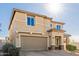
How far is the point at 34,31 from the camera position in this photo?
8.68 meters

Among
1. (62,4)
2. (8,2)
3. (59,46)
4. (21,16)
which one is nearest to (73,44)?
(59,46)

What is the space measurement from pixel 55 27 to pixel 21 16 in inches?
49.4

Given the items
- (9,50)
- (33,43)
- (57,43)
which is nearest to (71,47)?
(57,43)

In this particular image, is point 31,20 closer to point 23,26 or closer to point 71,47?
point 23,26

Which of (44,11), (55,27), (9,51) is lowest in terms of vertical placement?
(9,51)

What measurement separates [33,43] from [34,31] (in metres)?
0.42

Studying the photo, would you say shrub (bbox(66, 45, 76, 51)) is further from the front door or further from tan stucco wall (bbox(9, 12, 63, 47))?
tan stucco wall (bbox(9, 12, 63, 47))

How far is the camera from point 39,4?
27.7ft

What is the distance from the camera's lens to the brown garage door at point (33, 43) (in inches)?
339

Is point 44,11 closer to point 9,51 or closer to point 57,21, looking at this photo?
point 57,21

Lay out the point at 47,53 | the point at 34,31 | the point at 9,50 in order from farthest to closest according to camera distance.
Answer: the point at 34,31 < the point at 47,53 < the point at 9,50

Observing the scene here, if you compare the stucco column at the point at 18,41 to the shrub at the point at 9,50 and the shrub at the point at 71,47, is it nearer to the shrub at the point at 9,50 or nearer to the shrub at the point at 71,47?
the shrub at the point at 9,50

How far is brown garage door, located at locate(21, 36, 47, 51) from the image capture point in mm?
8617

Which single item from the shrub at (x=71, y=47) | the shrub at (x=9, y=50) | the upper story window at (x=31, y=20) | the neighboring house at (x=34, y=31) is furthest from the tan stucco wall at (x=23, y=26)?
the shrub at (x=71, y=47)
